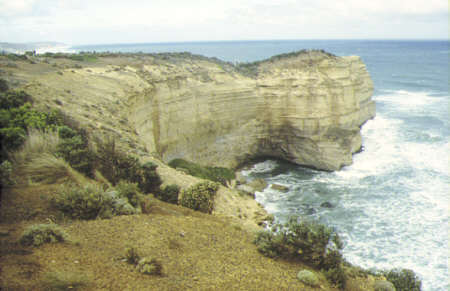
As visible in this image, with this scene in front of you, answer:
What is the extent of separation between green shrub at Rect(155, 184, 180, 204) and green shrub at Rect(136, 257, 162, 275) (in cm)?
547

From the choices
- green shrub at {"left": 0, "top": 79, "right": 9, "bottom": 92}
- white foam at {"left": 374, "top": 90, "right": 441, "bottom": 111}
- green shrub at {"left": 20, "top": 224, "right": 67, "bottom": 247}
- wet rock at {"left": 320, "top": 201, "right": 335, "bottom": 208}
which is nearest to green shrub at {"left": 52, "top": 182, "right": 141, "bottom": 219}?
green shrub at {"left": 20, "top": 224, "right": 67, "bottom": 247}

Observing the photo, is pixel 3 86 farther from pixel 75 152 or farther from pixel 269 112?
pixel 269 112

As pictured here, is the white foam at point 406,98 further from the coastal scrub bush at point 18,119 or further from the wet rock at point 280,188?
the coastal scrub bush at point 18,119

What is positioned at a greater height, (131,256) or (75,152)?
(75,152)

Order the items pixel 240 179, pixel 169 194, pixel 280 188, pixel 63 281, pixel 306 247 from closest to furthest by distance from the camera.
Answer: pixel 63 281 → pixel 306 247 → pixel 169 194 → pixel 280 188 → pixel 240 179

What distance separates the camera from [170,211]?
1095 cm

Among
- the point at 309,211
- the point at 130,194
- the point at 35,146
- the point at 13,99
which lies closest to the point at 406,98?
the point at 309,211

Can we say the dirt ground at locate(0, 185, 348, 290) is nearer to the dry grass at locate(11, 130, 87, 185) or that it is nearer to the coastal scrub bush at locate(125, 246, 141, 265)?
the coastal scrub bush at locate(125, 246, 141, 265)

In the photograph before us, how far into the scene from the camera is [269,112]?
107 feet

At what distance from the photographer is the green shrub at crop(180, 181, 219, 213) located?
41.1ft

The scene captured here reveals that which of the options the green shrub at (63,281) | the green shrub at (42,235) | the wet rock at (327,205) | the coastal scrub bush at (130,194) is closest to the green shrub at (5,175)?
the green shrub at (42,235)

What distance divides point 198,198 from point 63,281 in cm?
704

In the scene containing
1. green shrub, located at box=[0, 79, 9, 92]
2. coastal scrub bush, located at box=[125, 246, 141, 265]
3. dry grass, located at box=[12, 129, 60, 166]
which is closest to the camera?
coastal scrub bush, located at box=[125, 246, 141, 265]

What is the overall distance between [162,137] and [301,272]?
65.7 ft
